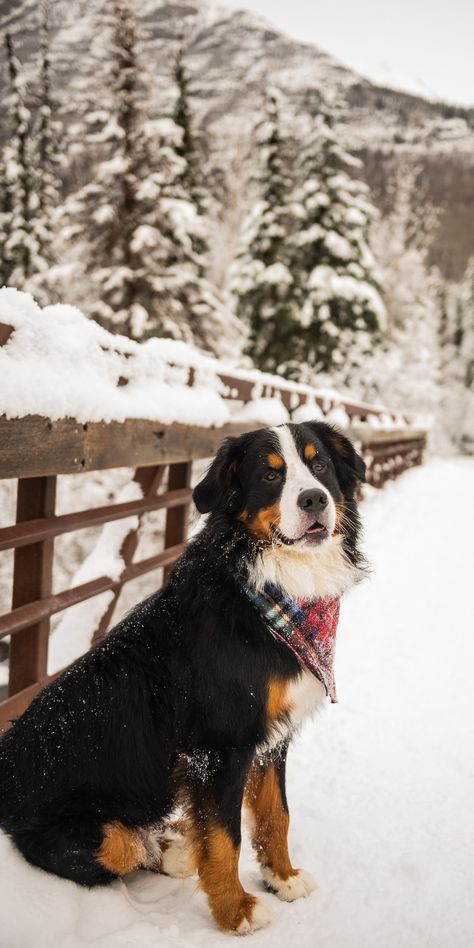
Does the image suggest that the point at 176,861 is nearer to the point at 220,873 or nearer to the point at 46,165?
the point at 220,873

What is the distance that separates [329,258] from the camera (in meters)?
21.1

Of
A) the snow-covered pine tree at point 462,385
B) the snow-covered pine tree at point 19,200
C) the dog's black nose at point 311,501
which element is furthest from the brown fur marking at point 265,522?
the snow-covered pine tree at point 462,385

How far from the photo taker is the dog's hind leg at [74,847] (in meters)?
1.94

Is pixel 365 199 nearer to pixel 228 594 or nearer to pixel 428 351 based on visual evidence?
pixel 428 351

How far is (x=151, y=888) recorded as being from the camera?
2307 mm

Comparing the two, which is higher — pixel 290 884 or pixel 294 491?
pixel 294 491

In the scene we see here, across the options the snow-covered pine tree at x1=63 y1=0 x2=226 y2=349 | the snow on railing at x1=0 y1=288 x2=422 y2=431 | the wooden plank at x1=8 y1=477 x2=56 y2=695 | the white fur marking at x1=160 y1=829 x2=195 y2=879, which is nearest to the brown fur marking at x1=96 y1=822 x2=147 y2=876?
the white fur marking at x1=160 y1=829 x2=195 y2=879

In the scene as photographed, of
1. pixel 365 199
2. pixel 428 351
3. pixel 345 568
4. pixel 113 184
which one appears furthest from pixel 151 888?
pixel 428 351

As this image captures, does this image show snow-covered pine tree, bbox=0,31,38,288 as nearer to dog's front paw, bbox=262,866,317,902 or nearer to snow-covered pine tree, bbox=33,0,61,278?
snow-covered pine tree, bbox=33,0,61,278

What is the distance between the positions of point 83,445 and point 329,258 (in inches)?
794

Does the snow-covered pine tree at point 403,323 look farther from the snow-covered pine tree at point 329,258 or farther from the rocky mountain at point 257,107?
the rocky mountain at point 257,107

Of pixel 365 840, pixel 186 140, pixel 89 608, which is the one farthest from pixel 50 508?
pixel 186 140

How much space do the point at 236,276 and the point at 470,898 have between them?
20758 millimetres

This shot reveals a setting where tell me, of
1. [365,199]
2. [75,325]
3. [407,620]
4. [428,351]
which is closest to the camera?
[75,325]
